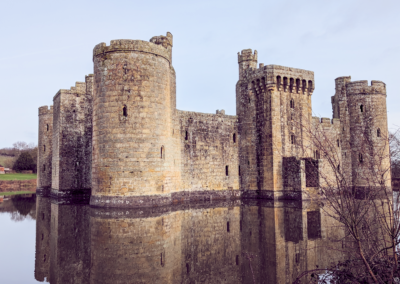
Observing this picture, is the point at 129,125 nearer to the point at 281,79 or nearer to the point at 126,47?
the point at 126,47

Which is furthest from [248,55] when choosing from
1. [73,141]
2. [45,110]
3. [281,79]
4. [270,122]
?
[45,110]

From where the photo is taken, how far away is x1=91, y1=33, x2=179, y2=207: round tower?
744 inches

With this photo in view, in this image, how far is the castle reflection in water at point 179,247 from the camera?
315 inches

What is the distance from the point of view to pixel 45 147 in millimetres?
31969

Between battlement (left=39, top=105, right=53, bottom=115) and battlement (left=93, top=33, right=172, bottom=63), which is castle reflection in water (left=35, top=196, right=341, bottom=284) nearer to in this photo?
battlement (left=93, top=33, right=172, bottom=63)

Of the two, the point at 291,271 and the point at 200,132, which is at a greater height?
the point at 200,132

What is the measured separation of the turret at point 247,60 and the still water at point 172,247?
47.9ft

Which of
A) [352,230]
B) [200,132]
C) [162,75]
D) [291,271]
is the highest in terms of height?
[162,75]

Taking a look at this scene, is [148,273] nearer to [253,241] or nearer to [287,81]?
[253,241]

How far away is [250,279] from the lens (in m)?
7.75

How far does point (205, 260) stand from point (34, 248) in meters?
5.92

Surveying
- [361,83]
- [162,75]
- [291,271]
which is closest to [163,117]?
[162,75]

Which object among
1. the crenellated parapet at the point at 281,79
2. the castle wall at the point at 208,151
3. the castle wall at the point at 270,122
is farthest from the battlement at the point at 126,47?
the castle wall at the point at 270,122

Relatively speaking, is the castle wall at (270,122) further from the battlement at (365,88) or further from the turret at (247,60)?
the battlement at (365,88)
